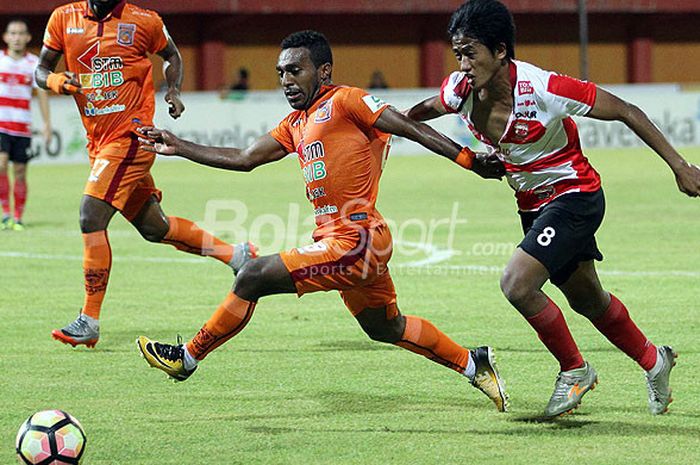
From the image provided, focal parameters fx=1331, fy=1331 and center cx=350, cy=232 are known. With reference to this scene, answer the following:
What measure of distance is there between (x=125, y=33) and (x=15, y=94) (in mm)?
7875

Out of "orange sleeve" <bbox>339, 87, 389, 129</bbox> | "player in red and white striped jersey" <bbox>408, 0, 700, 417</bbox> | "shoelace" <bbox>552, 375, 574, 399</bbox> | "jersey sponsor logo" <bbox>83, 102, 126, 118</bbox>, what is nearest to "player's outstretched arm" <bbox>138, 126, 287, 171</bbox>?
"orange sleeve" <bbox>339, 87, 389, 129</bbox>

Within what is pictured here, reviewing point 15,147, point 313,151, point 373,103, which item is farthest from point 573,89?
point 15,147

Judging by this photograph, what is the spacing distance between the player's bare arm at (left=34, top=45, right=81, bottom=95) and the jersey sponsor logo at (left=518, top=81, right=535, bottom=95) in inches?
140

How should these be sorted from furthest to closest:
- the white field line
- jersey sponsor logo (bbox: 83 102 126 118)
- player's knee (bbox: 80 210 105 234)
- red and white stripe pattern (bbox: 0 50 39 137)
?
red and white stripe pattern (bbox: 0 50 39 137), the white field line, jersey sponsor logo (bbox: 83 102 126 118), player's knee (bbox: 80 210 105 234)

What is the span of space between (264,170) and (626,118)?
2061cm

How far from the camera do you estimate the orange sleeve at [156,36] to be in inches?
359

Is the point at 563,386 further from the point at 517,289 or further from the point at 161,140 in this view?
the point at 161,140

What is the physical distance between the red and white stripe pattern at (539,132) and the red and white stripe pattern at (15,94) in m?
10.8

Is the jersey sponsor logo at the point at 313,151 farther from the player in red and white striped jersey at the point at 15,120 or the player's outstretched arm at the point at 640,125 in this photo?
the player in red and white striped jersey at the point at 15,120

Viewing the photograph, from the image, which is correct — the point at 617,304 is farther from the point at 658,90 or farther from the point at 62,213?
the point at 658,90

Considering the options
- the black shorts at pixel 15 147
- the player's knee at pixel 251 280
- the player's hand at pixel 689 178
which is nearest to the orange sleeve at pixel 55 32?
the player's knee at pixel 251 280

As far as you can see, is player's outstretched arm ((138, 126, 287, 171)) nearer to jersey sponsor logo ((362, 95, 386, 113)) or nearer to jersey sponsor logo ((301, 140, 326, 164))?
jersey sponsor logo ((301, 140, 326, 164))

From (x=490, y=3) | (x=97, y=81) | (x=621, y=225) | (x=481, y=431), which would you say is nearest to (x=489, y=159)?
(x=490, y=3)

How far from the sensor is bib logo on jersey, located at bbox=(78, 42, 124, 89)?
29.3 feet
